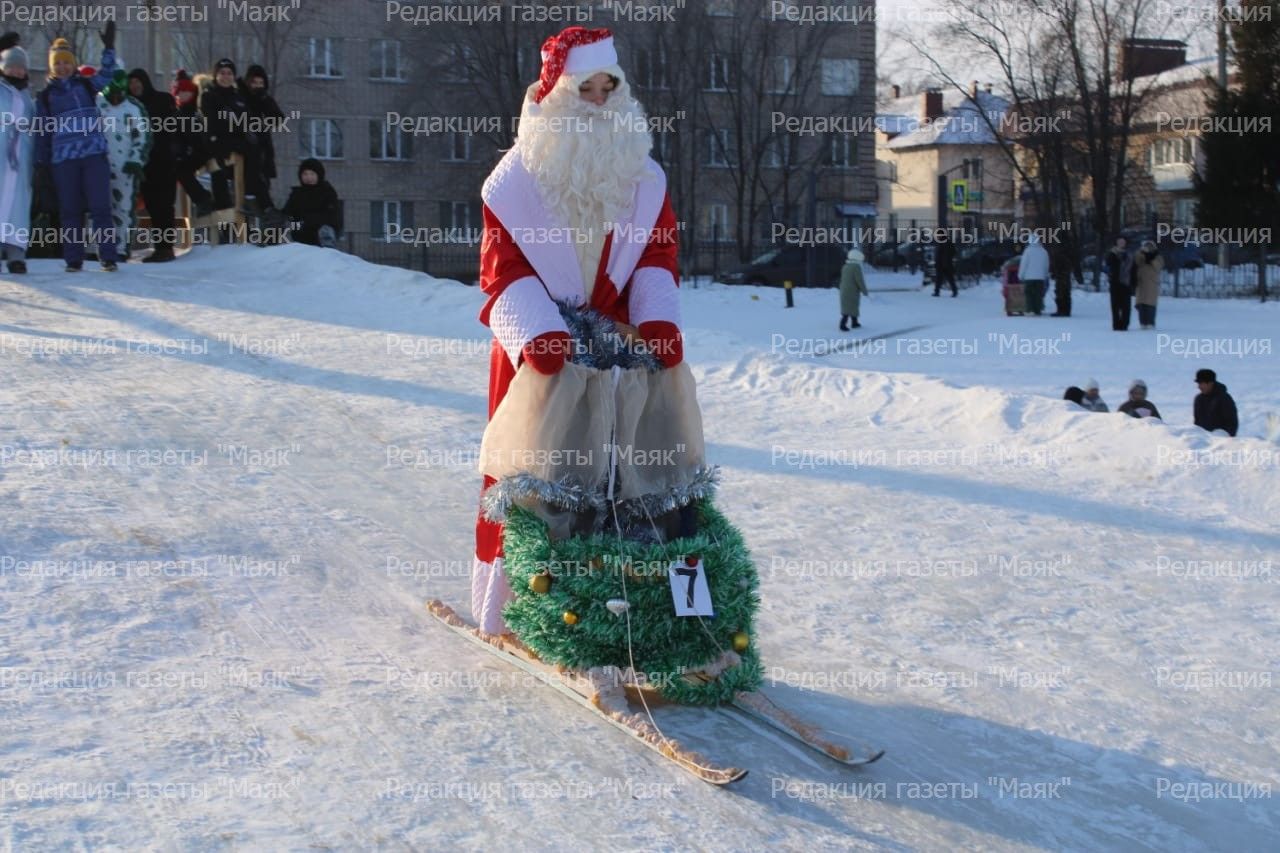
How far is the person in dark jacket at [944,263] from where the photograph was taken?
3575cm

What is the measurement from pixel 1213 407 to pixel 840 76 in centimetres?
4018

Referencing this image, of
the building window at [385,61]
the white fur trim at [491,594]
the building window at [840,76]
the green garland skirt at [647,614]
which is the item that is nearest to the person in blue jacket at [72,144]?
the white fur trim at [491,594]

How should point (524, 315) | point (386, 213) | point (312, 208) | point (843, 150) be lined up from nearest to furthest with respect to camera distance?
1. point (524, 315)
2. point (312, 208)
3. point (386, 213)
4. point (843, 150)

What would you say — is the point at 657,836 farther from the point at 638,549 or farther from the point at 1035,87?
the point at 1035,87

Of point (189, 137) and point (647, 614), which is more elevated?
point (189, 137)

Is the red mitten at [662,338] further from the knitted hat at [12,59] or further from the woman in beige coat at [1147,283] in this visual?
the woman in beige coat at [1147,283]

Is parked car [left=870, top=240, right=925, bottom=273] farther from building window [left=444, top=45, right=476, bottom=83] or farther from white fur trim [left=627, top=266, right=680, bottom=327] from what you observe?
white fur trim [left=627, top=266, right=680, bottom=327]

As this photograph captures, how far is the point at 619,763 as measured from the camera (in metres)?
4.65

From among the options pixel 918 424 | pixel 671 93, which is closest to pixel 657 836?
pixel 918 424

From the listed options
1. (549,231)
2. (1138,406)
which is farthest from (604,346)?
(1138,406)

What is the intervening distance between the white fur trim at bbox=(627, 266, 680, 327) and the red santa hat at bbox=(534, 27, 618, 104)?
738 millimetres

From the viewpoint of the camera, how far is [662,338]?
527 centimetres

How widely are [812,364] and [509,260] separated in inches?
312

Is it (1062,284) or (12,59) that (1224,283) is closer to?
(1062,284)
